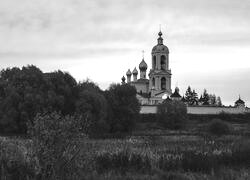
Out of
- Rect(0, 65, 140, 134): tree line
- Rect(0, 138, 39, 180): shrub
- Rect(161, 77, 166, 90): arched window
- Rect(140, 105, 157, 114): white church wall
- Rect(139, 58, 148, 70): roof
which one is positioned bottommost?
Rect(0, 138, 39, 180): shrub

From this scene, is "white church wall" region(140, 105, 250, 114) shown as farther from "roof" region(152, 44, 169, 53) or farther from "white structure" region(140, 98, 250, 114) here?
"roof" region(152, 44, 169, 53)

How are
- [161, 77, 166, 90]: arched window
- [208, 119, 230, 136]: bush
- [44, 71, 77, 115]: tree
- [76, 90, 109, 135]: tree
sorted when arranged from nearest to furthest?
[76, 90, 109, 135]: tree → [44, 71, 77, 115]: tree → [208, 119, 230, 136]: bush → [161, 77, 166, 90]: arched window

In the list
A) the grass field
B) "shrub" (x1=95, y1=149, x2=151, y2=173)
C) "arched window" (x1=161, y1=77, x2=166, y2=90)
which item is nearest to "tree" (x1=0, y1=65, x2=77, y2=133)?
"shrub" (x1=95, y1=149, x2=151, y2=173)

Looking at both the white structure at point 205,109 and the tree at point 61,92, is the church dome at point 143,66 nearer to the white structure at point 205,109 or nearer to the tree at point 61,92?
the white structure at point 205,109

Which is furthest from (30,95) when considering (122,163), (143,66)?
(143,66)

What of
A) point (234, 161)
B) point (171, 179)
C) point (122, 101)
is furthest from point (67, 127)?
point (122, 101)

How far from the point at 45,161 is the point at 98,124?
41.7 meters

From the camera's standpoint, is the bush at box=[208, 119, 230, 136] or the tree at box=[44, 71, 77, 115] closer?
the tree at box=[44, 71, 77, 115]

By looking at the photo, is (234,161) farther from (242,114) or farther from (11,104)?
(242,114)

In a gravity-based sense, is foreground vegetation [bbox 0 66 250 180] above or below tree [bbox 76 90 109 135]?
below

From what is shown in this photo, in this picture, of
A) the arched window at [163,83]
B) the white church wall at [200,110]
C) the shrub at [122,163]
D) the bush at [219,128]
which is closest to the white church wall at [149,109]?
the white church wall at [200,110]

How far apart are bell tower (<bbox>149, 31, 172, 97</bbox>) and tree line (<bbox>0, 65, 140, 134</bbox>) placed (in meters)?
67.9

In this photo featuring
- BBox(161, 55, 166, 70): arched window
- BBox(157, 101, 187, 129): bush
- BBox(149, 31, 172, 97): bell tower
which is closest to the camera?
BBox(157, 101, 187, 129): bush

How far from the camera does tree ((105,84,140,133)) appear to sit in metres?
73.1
